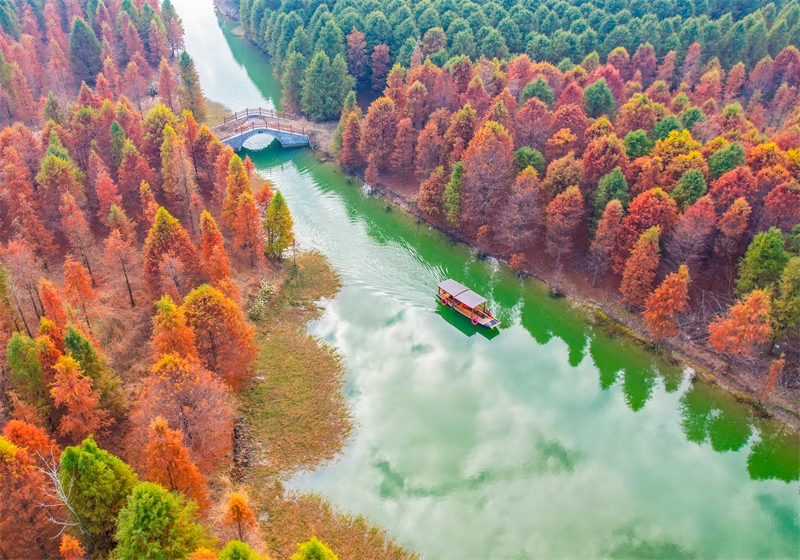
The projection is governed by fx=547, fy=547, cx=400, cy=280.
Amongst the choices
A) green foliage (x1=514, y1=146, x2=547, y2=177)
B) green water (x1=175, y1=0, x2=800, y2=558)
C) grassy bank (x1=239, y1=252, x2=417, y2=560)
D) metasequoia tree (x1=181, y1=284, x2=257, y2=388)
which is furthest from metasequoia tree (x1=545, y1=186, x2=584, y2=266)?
metasequoia tree (x1=181, y1=284, x2=257, y2=388)

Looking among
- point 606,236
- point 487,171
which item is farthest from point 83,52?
point 606,236

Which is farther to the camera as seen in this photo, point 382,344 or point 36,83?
point 36,83

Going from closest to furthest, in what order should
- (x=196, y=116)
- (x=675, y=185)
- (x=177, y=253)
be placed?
(x=177, y=253)
(x=675, y=185)
(x=196, y=116)

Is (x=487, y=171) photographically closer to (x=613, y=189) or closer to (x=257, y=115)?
(x=613, y=189)

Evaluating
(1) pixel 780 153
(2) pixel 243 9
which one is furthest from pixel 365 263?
(2) pixel 243 9

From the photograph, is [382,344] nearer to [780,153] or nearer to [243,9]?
[780,153]

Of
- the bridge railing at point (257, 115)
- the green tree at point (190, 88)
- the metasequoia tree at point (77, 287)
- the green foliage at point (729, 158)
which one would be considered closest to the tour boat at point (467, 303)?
the green foliage at point (729, 158)

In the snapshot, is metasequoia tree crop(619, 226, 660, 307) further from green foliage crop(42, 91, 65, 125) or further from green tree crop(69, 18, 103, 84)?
green tree crop(69, 18, 103, 84)

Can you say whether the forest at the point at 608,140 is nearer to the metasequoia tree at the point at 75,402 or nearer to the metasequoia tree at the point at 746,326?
the metasequoia tree at the point at 746,326
